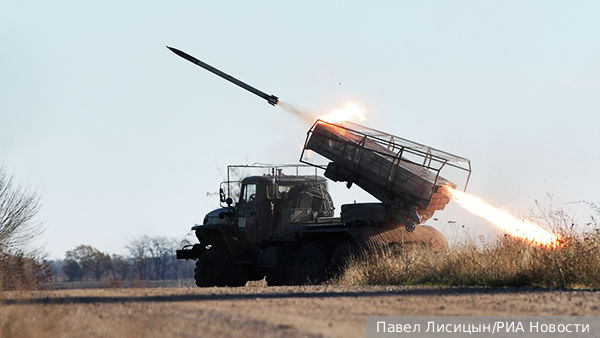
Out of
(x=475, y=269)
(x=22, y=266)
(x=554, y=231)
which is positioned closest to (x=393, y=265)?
(x=475, y=269)

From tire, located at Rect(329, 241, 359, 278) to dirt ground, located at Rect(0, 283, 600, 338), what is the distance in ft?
16.9

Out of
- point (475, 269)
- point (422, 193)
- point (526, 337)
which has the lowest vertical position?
point (526, 337)

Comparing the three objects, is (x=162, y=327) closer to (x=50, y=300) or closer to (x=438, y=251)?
(x=50, y=300)

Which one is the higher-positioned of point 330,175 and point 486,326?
point 330,175

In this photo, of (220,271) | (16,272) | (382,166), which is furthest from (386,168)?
(16,272)

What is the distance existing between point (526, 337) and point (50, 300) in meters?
7.58

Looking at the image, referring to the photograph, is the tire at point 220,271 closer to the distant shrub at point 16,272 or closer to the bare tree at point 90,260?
the distant shrub at point 16,272

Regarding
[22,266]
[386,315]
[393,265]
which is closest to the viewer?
[386,315]

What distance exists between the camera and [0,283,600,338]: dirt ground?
10047 millimetres

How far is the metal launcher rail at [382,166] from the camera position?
804 inches

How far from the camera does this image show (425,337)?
9922 millimetres

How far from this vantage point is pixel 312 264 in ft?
68.3

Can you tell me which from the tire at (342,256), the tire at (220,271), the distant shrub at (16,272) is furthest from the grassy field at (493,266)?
the distant shrub at (16,272)

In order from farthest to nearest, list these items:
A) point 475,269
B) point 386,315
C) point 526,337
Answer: point 475,269 < point 386,315 < point 526,337
